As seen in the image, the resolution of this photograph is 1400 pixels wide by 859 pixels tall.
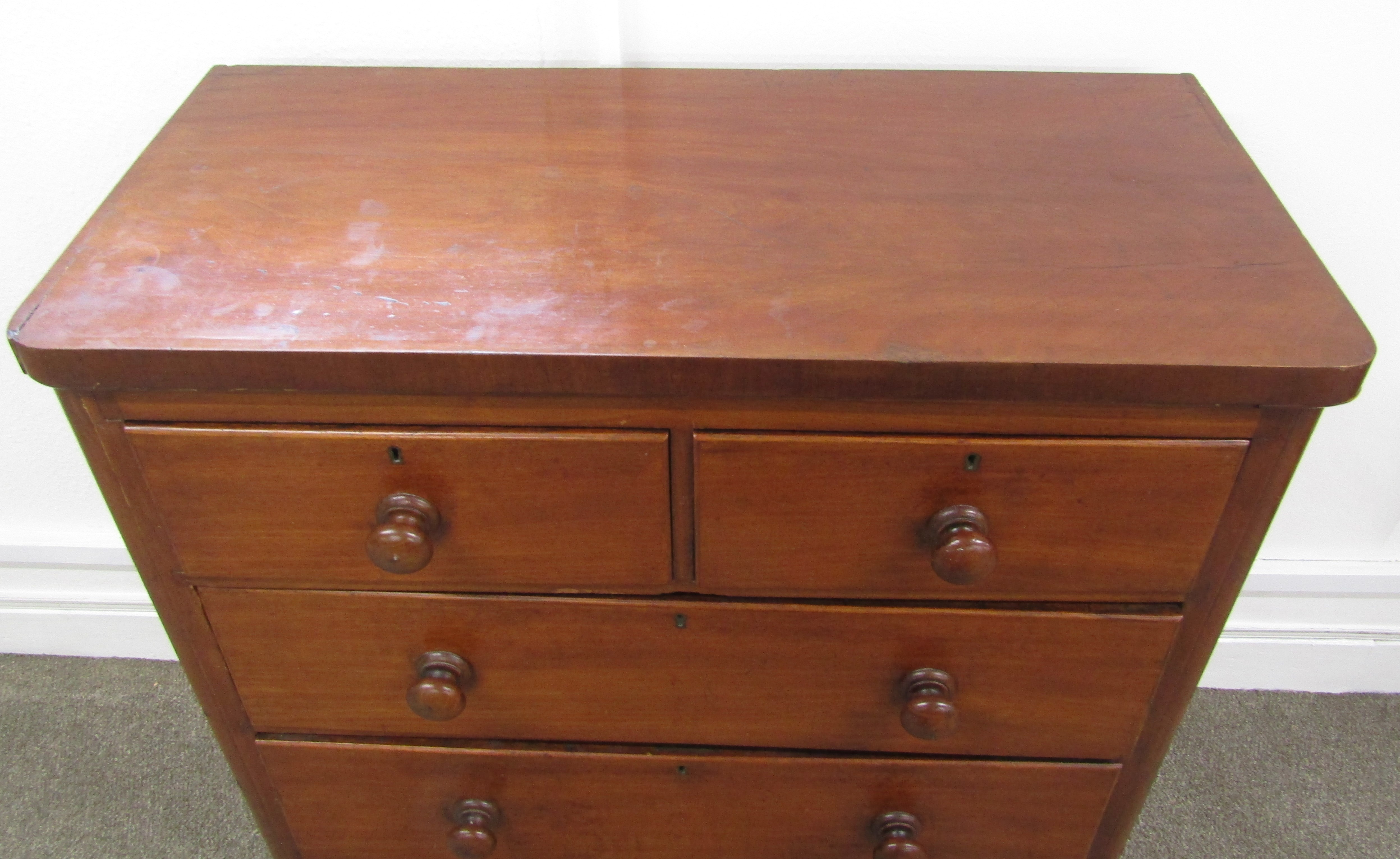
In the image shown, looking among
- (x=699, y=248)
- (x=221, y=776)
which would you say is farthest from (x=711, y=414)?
(x=221, y=776)

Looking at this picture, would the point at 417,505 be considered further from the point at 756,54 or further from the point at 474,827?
the point at 756,54

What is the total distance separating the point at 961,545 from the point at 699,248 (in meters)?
0.26

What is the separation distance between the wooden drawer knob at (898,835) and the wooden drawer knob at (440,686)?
0.37 meters

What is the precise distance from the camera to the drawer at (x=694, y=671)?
0.80 m

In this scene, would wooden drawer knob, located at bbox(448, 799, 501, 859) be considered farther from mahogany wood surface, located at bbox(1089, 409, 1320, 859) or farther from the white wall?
the white wall

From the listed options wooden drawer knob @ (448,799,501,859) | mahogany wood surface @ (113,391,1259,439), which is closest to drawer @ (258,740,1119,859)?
wooden drawer knob @ (448,799,501,859)

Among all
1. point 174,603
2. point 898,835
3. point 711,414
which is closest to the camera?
point 711,414

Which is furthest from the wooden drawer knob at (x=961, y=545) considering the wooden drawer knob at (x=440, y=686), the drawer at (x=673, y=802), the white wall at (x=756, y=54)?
the white wall at (x=756, y=54)

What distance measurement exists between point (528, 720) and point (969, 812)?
39 centimetres

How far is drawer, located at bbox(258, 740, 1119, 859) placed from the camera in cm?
90

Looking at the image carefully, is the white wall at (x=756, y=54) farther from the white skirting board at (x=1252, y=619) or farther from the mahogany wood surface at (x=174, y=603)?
the mahogany wood surface at (x=174, y=603)

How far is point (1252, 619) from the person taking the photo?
1390 millimetres

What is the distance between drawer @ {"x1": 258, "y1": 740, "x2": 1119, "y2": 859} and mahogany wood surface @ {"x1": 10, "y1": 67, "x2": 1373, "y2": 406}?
15.3 inches

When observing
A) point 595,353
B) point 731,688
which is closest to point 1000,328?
point 595,353
